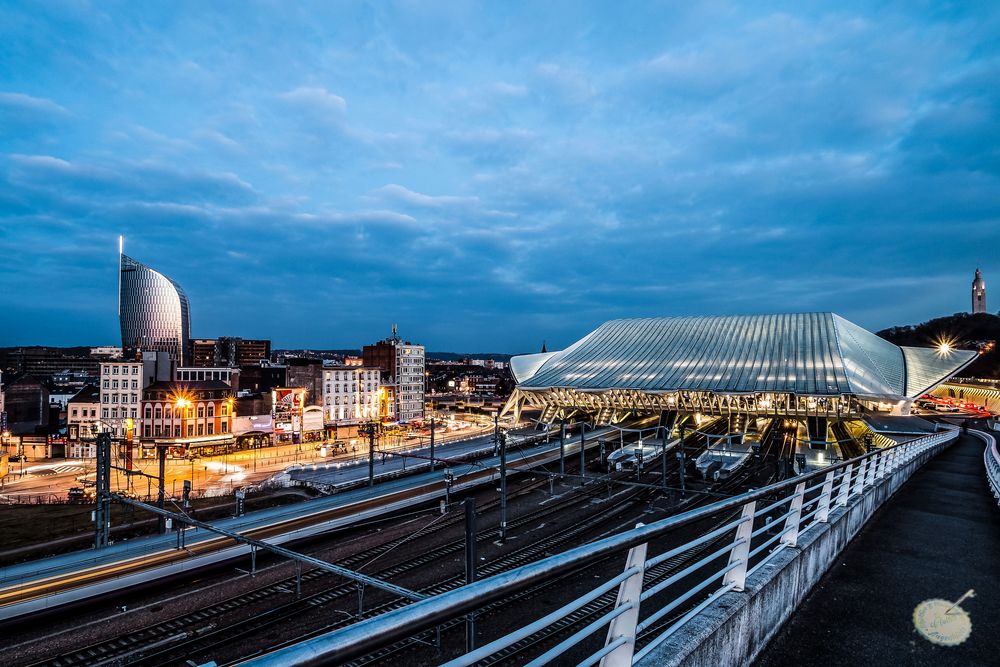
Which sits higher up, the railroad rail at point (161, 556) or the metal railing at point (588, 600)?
the metal railing at point (588, 600)

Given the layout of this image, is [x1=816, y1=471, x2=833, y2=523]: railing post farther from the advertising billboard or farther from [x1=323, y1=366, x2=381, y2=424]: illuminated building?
[x1=323, y1=366, x2=381, y2=424]: illuminated building

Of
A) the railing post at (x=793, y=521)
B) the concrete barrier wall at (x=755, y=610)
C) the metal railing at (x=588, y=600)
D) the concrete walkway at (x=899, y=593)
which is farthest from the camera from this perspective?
the railing post at (x=793, y=521)

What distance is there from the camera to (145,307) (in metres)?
184

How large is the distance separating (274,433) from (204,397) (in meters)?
9.78

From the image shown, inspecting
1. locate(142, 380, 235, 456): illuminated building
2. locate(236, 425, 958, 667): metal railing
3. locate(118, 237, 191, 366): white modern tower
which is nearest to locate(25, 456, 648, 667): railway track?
locate(236, 425, 958, 667): metal railing

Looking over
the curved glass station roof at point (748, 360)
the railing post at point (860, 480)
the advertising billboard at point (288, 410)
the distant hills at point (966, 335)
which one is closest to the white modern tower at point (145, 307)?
the advertising billboard at point (288, 410)

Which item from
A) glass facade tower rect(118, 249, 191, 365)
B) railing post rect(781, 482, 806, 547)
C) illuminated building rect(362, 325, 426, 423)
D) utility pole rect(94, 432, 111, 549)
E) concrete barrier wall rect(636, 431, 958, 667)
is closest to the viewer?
concrete barrier wall rect(636, 431, 958, 667)

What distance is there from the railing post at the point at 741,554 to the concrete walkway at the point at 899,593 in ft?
2.50

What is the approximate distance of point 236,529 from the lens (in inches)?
804

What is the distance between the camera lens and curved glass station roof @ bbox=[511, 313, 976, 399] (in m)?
47.8

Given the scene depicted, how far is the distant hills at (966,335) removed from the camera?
116 m

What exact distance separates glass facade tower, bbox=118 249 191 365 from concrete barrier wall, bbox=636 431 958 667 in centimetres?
20753

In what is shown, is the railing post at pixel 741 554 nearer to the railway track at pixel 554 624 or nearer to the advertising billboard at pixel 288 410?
the railway track at pixel 554 624

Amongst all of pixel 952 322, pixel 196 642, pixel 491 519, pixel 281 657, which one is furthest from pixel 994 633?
pixel 952 322
